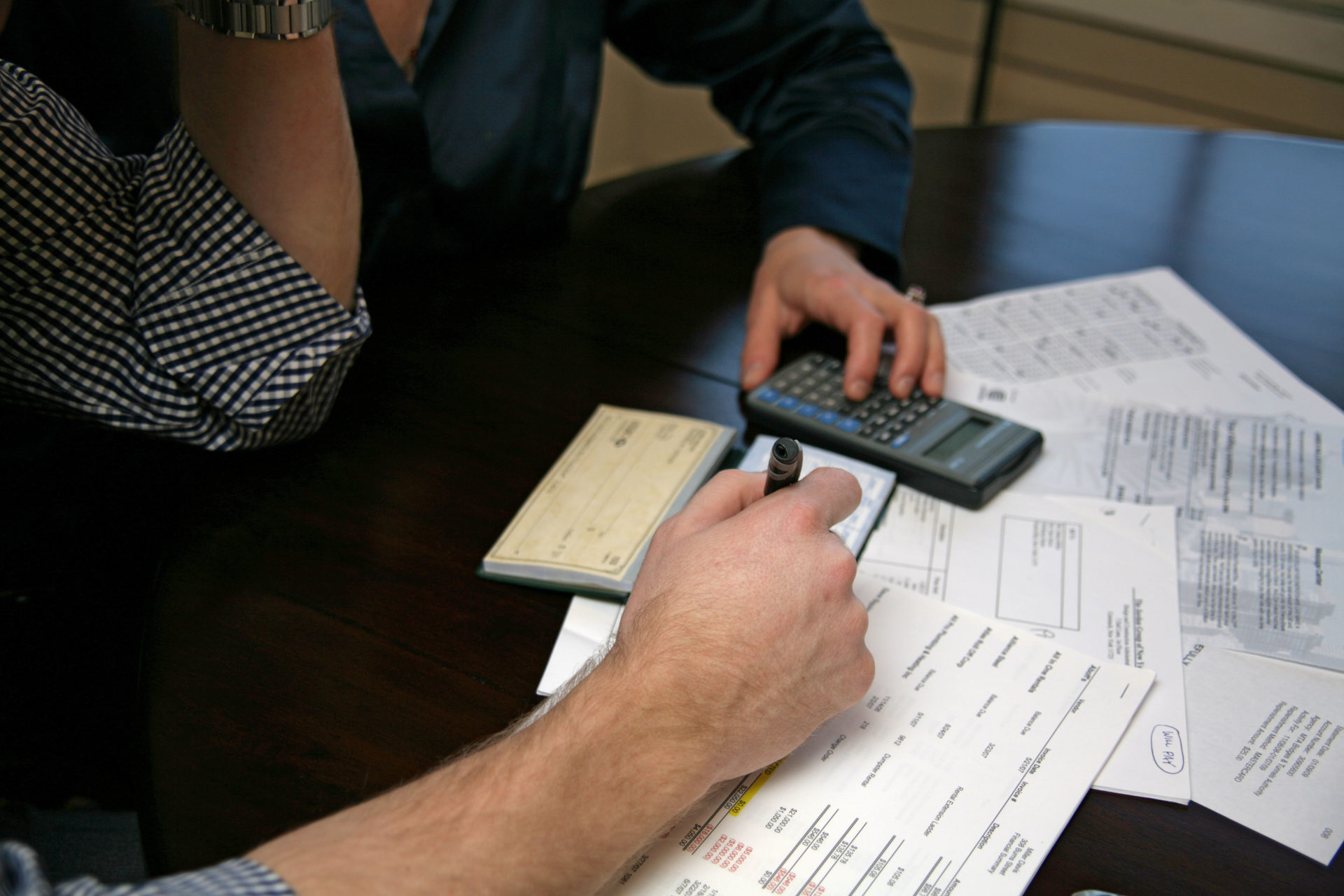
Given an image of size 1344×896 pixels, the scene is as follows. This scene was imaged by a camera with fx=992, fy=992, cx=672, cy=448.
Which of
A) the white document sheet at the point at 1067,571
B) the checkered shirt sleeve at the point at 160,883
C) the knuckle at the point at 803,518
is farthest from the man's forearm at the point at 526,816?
the white document sheet at the point at 1067,571

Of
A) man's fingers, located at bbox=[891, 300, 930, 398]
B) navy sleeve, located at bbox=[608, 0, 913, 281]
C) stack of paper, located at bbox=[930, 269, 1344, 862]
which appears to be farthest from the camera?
navy sleeve, located at bbox=[608, 0, 913, 281]

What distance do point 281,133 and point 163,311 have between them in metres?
0.15

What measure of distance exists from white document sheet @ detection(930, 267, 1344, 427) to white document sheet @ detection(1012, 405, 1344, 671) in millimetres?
26

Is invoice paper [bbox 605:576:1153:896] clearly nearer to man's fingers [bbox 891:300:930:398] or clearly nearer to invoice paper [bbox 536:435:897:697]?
invoice paper [bbox 536:435:897:697]

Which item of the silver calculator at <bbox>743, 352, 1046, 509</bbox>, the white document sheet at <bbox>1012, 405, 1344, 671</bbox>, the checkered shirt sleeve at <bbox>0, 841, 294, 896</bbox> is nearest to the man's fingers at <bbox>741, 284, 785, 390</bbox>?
the silver calculator at <bbox>743, 352, 1046, 509</bbox>

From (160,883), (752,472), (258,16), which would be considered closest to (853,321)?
(752,472)

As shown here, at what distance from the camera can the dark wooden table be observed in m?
0.50

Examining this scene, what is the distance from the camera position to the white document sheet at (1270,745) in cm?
49

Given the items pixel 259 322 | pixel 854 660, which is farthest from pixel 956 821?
pixel 259 322

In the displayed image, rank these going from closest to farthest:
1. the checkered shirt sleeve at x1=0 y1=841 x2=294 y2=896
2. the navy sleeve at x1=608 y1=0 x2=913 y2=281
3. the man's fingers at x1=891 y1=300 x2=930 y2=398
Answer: the checkered shirt sleeve at x1=0 y1=841 x2=294 y2=896
the man's fingers at x1=891 y1=300 x2=930 y2=398
the navy sleeve at x1=608 y1=0 x2=913 y2=281

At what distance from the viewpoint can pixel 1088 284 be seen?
0.95 metres

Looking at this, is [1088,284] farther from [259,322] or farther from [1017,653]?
[259,322]

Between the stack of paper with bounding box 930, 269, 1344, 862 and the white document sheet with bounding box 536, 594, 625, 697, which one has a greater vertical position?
the stack of paper with bounding box 930, 269, 1344, 862

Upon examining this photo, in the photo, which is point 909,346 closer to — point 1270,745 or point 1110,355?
point 1110,355
